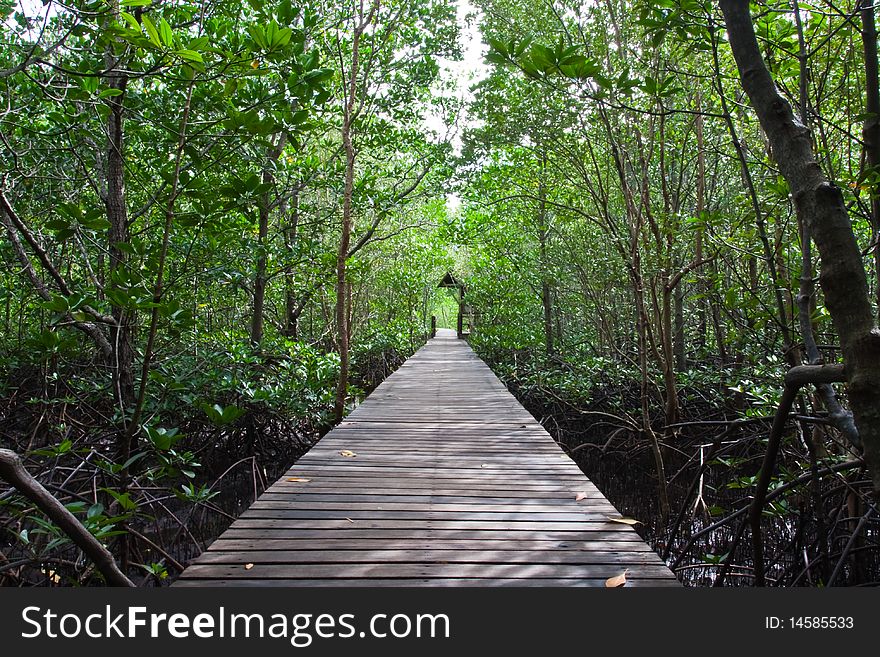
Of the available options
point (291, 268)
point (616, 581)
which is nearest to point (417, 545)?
point (616, 581)

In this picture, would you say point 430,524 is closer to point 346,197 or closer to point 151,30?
point 151,30

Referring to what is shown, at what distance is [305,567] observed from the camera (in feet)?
6.22

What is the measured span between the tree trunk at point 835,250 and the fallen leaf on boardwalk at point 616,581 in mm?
1125

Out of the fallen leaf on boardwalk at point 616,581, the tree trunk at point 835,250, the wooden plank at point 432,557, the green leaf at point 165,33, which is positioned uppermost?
Answer: the green leaf at point 165,33

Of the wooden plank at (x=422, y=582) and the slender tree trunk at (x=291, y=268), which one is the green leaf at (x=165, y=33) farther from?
the slender tree trunk at (x=291, y=268)

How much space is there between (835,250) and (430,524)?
75.4 inches

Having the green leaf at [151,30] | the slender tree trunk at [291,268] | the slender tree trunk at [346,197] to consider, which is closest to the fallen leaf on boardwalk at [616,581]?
the green leaf at [151,30]

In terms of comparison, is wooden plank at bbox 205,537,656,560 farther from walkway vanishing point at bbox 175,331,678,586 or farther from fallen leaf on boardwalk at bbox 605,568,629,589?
fallen leaf on boardwalk at bbox 605,568,629,589

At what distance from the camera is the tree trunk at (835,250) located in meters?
0.81

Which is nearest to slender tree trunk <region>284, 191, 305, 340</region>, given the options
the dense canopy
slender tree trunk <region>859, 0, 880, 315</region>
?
the dense canopy

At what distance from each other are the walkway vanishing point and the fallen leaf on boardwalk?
37mm

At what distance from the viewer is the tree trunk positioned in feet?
2.66
